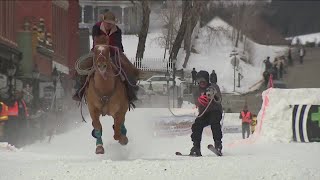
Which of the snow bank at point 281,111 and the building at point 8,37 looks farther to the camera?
the building at point 8,37

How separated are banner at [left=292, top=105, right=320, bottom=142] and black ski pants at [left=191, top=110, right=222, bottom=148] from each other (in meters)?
2.81

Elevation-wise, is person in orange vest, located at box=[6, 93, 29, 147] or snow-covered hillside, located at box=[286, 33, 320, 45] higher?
person in orange vest, located at box=[6, 93, 29, 147]

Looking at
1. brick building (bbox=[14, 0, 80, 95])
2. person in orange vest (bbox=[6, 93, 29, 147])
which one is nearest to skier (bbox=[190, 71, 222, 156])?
person in orange vest (bbox=[6, 93, 29, 147])

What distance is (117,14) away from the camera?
77375 mm

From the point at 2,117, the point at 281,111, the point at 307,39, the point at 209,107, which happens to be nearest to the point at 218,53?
the point at 307,39

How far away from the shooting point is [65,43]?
56062mm

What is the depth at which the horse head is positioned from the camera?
41.6 feet

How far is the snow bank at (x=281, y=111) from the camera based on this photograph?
16.4 meters

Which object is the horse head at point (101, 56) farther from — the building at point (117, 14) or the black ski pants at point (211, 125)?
the building at point (117, 14)

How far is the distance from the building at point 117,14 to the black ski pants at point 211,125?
2333 inches

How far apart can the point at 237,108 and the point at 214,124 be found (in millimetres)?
27412

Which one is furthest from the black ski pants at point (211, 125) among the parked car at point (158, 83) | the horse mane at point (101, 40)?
the parked car at point (158, 83)

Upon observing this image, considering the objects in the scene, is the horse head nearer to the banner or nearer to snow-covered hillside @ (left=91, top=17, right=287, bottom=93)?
the banner

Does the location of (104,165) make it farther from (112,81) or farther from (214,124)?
(214,124)
